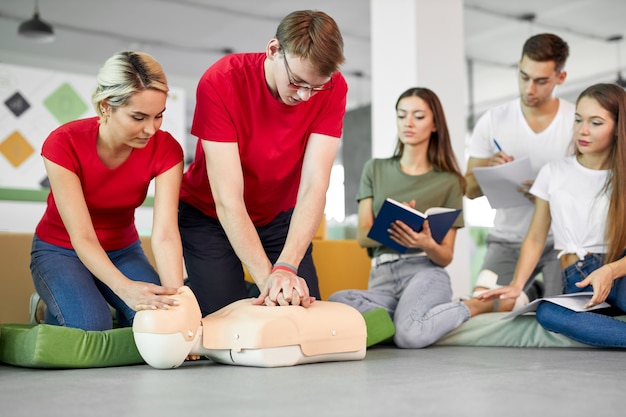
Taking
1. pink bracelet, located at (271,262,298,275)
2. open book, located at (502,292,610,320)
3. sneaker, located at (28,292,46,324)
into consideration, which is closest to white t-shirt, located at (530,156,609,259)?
open book, located at (502,292,610,320)

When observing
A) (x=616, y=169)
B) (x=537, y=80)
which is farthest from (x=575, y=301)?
(x=537, y=80)

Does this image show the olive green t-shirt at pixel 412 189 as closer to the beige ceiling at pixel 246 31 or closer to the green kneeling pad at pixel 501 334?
the green kneeling pad at pixel 501 334

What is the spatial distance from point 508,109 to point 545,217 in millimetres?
610

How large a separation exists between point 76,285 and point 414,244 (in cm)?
112

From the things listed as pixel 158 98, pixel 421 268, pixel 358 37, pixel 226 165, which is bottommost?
pixel 421 268

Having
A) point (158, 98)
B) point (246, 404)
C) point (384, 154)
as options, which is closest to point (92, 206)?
point (158, 98)

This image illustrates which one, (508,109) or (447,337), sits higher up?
(508,109)

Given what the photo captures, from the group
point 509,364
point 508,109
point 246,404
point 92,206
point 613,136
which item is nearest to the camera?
point 246,404

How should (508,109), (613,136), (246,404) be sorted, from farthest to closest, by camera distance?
(508,109)
(613,136)
(246,404)

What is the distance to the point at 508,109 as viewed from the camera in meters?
3.06

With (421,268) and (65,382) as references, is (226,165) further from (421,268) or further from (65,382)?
(421,268)

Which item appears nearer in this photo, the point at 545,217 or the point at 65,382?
the point at 65,382

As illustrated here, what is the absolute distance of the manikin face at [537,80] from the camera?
288 cm

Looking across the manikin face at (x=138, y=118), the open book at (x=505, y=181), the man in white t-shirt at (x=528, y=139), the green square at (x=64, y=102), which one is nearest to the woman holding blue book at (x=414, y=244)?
the open book at (x=505, y=181)
